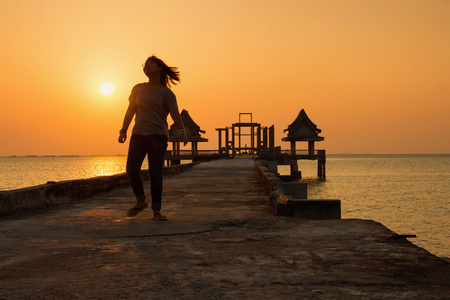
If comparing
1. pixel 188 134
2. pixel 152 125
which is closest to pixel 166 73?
pixel 152 125

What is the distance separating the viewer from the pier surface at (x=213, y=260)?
99.9 inches

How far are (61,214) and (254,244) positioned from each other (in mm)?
3395

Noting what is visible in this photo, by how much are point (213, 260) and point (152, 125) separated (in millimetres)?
2579

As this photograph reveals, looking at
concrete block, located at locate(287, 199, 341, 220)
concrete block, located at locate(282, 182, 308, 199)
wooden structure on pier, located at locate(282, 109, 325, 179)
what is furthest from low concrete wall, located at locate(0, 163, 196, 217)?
wooden structure on pier, located at locate(282, 109, 325, 179)

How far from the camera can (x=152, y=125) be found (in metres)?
5.48

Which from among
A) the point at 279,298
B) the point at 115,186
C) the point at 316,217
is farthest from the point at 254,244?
the point at 115,186

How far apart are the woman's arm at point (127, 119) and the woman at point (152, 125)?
0.04 feet

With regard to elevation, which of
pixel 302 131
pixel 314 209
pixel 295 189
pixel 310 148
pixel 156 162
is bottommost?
pixel 295 189

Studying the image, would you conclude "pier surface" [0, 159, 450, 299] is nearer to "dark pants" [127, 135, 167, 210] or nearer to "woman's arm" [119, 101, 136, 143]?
"dark pants" [127, 135, 167, 210]

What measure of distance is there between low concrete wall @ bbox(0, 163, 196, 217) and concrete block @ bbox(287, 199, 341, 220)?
12.1 feet

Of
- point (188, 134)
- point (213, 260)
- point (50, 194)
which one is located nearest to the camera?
point (213, 260)

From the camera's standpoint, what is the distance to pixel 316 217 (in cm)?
565

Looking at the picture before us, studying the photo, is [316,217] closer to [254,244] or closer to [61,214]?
[254,244]

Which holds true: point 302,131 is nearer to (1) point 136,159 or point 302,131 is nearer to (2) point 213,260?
(1) point 136,159
